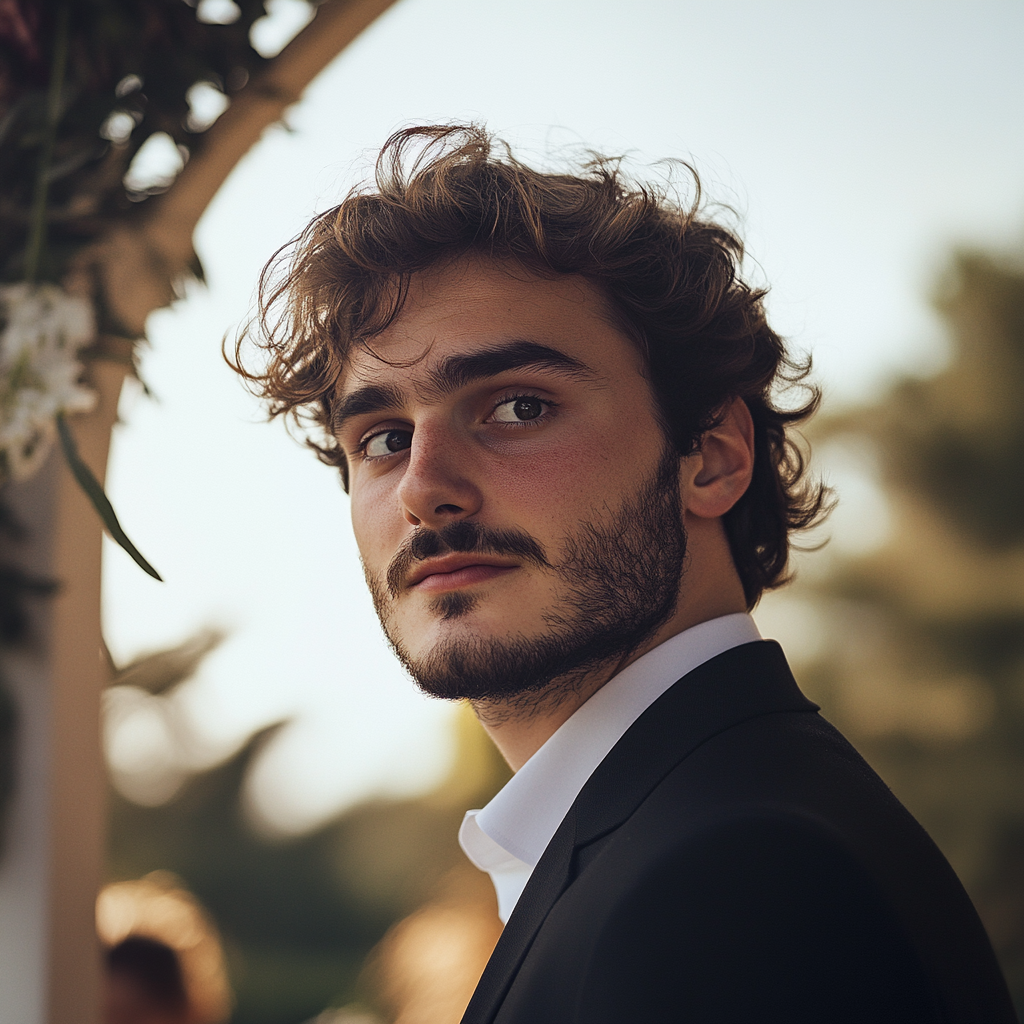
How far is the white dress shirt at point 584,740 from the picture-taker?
131cm

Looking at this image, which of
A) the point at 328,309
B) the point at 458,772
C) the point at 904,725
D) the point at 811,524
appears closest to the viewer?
the point at 328,309

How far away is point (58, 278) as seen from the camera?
1543 millimetres

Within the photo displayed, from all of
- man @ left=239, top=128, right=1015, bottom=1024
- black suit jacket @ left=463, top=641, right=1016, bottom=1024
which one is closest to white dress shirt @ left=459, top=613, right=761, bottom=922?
man @ left=239, top=128, right=1015, bottom=1024

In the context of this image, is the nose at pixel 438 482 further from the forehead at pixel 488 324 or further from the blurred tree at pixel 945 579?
the blurred tree at pixel 945 579

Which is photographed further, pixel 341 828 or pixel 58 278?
pixel 341 828

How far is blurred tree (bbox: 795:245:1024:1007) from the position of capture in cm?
984

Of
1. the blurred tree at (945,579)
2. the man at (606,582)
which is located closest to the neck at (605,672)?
the man at (606,582)

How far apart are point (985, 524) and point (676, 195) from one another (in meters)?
9.54

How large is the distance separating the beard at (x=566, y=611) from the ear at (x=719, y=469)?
135mm

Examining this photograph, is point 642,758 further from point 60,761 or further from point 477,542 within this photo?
point 60,761

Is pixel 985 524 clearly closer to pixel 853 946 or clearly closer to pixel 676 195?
pixel 676 195

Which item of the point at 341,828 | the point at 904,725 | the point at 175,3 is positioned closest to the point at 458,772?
the point at 341,828

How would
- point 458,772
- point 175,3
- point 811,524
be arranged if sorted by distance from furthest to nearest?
point 458,772, point 811,524, point 175,3

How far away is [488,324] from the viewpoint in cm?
140
